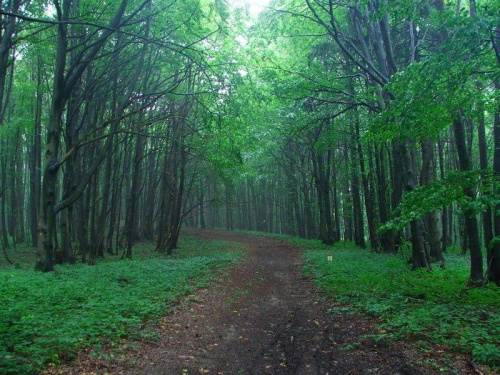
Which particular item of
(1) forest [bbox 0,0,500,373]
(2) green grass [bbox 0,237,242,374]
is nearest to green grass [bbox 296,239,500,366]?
(1) forest [bbox 0,0,500,373]

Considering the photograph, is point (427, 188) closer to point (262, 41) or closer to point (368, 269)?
point (368, 269)

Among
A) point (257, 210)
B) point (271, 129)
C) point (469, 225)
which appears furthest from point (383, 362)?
point (257, 210)

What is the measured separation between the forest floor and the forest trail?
0.01 meters

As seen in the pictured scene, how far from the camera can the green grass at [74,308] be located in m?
4.73

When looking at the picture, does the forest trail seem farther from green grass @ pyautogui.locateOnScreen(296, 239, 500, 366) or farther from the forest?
the forest

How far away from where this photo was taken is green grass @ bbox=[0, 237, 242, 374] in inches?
Result: 186

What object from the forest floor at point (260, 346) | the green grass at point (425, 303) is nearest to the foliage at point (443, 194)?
the green grass at point (425, 303)

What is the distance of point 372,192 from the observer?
19.2m

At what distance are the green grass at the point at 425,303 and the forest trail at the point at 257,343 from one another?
1.96ft

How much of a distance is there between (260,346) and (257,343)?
16cm

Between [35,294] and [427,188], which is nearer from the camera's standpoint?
[427,188]

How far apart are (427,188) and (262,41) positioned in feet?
27.7

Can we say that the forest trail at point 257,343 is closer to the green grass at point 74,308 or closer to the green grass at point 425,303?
the green grass at point 74,308

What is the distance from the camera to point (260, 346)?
608cm
